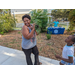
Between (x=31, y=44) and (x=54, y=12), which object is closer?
(x=31, y=44)

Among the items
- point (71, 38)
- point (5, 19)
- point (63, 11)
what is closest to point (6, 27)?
point (5, 19)

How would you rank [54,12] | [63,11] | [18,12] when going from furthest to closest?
[54,12] → [63,11] → [18,12]

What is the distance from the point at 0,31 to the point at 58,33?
6.45 meters

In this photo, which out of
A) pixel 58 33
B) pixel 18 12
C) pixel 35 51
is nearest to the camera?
pixel 35 51

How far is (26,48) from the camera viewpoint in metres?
1.47

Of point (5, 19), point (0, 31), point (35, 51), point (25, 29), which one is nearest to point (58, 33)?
point (35, 51)

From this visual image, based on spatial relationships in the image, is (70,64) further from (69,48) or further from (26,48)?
(26,48)

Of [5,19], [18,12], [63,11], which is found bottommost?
[5,19]

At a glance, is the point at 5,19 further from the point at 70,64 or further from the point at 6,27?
the point at 70,64

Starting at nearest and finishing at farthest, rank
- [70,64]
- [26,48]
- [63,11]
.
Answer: [70,64] → [26,48] → [63,11]

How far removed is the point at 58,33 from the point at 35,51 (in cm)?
518

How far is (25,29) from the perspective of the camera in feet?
4.35

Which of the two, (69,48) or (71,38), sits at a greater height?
(71,38)

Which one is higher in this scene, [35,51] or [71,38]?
[71,38]
